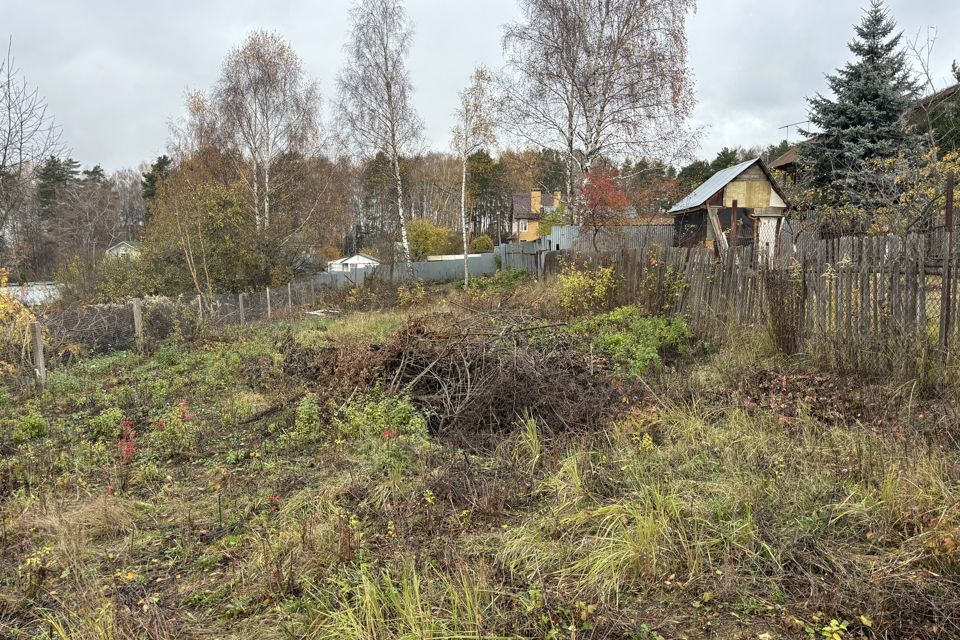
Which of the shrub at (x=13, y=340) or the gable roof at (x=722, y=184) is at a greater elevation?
the gable roof at (x=722, y=184)

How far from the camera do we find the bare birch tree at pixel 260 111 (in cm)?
2020

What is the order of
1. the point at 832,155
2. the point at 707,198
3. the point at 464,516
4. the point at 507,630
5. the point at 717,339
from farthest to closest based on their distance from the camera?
the point at 832,155
the point at 707,198
the point at 717,339
the point at 464,516
the point at 507,630

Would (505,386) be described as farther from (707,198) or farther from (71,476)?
(707,198)

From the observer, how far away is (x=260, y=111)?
2036 cm

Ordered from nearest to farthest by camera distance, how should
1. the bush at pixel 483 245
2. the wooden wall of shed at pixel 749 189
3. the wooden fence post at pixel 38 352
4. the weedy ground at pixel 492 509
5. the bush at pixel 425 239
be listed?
the weedy ground at pixel 492 509 → the wooden fence post at pixel 38 352 → the wooden wall of shed at pixel 749 189 → the bush at pixel 425 239 → the bush at pixel 483 245

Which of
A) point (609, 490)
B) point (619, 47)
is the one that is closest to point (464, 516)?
point (609, 490)

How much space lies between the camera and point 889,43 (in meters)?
18.7

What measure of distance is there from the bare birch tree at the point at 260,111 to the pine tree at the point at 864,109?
62.1ft

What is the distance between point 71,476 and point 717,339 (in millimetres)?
7622

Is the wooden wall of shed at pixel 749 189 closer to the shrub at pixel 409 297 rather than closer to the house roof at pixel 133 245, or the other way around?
the shrub at pixel 409 297

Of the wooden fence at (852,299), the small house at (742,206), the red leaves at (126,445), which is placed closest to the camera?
the red leaves at (126,445)

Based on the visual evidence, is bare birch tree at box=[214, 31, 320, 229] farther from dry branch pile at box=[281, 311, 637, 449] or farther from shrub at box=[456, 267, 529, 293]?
dry branch pile at box=[281, 311, 637, 449]

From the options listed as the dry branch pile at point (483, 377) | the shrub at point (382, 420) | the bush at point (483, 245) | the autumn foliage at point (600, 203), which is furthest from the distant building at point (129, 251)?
the bush at point (483, 245)

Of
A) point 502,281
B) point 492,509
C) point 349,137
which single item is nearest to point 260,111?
point 349,137
